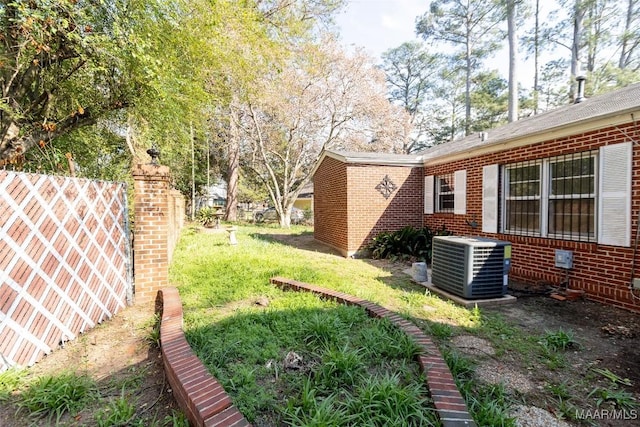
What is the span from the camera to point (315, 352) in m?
2.65

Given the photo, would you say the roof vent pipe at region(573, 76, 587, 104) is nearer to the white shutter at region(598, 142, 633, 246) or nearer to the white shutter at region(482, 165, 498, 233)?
the white shutter at region(482, 165, 498, 233)

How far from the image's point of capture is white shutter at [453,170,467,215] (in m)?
7.23

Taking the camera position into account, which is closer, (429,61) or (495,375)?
(495,375)

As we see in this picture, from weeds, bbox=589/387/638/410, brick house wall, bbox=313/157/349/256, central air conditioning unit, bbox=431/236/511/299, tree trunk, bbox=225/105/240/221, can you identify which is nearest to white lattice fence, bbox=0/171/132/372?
weeds, bbox=589/387/638/410

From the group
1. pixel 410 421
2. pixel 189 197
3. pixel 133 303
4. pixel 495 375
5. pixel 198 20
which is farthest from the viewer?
pixel 189 197

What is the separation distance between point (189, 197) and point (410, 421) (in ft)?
80.8

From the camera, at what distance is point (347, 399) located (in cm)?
200

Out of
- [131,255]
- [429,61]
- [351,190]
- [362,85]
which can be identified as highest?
[429,61]

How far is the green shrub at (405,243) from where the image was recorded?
25.6 ft

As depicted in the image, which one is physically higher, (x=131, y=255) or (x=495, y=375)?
(x=131, y=255)

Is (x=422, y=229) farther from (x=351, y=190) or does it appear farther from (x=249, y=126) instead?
(x=249, y=126)

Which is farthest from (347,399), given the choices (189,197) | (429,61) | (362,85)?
(429,61)

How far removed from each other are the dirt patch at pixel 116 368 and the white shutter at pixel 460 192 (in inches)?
269

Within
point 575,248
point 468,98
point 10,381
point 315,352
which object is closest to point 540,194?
point 575,248
